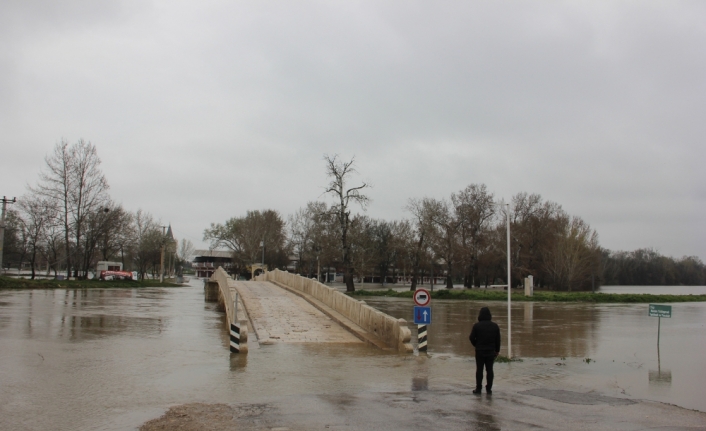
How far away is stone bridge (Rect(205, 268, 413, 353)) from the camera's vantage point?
57.7 feet

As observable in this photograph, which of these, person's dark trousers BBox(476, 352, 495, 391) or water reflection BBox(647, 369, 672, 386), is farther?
water reflection BBox(647, 369, 672, 386)

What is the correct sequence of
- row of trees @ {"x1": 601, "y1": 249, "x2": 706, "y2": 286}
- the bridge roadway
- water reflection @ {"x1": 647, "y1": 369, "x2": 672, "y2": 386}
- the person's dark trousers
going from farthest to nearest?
1. row of trees @ {"x1": 601, "y1": 249, "x2": 706, "y2": 286}
2. the bridge roadway
3. water reflection @ {"x1": 647, "y1": 369, "x2": 672, "y2": 386}
4. the person's dark trousers

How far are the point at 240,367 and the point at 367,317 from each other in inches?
290

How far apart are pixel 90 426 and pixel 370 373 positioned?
631 cm

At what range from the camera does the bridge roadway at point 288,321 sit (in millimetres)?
18625

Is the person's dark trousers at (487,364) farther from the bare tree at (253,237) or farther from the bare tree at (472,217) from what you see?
the bare tree at (253,237)

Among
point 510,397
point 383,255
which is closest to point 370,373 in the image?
point 510,397

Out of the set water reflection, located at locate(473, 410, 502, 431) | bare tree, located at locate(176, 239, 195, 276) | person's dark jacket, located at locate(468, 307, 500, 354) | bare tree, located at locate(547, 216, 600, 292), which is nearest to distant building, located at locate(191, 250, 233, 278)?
bare tree, located at locate(176, 239, 195, 276)

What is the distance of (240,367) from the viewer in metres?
13.3

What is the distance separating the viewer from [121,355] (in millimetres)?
14977

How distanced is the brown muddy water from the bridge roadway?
4.35ft

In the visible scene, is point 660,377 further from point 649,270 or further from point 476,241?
point 649,270

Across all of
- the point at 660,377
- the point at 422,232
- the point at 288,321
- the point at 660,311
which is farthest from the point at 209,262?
the point at 660,377

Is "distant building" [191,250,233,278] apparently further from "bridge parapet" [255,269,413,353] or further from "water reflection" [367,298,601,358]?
"water reflection" [367,298,601,358]
